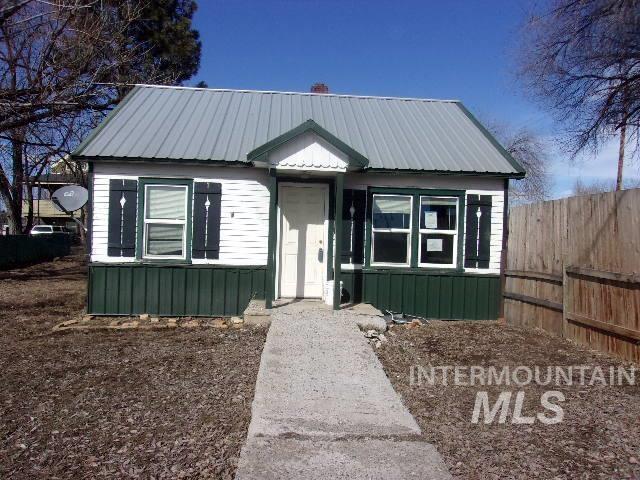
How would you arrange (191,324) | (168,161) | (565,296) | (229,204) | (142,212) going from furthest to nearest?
(229,204)
(142,212)
(168,161)
(191,324)
(565,296)

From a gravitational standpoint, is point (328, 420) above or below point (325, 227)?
below

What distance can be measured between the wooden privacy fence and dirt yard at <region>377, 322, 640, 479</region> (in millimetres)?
450

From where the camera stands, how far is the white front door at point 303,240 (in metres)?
9.90

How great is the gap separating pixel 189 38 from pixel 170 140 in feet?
45.7

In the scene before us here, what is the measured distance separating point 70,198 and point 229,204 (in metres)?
4.64

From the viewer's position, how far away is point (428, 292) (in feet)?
32.4

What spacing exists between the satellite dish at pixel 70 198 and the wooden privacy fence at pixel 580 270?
904cm

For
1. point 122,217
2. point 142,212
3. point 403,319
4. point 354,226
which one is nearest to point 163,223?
point 142,212

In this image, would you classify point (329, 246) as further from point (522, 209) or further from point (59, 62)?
point (59, 62)

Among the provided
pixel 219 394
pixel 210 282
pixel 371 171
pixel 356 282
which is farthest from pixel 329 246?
pixel 219 394

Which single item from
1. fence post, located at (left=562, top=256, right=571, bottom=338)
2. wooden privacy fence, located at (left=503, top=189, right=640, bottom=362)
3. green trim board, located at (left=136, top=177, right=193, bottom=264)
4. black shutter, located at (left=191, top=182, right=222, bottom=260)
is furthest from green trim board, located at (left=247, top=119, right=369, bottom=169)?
fence post, located at (left=562, top=256, right=571, bottom=338)

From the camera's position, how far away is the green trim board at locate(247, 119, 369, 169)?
8719 millimetres

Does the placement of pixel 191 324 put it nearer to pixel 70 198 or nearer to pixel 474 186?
pixel 70 198

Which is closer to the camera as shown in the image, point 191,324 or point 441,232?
point 191,324
